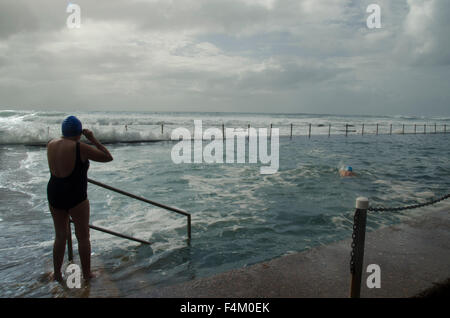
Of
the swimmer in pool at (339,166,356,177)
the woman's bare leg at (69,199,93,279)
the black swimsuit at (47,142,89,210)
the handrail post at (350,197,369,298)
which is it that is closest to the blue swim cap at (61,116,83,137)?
the black swimsuit at (47,142,89,210)

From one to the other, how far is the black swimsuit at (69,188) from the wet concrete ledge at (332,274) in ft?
4.00

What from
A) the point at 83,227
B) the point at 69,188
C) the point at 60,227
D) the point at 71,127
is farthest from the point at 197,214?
the point at 71,127

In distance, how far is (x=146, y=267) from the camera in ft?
15.0

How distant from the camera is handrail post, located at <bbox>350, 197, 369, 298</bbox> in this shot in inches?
109

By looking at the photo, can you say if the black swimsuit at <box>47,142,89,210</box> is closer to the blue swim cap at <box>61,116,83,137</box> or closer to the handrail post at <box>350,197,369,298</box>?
the blue swim cap at <box>61,116,83,137</box>

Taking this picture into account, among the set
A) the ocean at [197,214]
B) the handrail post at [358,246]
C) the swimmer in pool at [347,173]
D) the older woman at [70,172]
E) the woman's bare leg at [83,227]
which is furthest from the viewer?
the swimmer in pool at [347,173]

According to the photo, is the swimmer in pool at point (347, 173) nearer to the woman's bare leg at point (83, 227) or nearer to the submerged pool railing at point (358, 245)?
the submerged pool railing at point (358, 245)

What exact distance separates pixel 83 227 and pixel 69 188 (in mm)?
509

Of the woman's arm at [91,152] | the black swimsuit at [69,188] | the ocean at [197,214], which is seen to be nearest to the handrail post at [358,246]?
the ocean at [197,214]

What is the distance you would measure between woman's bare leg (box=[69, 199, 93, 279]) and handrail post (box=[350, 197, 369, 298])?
2.76 meters

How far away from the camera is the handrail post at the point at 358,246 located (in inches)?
109

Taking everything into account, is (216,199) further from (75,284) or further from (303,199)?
(75,284)

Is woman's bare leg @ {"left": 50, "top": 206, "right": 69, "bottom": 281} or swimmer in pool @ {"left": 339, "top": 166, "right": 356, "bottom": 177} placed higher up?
woman's bare leg @ {"left": 50, "top": 206, "right": 69, "bottom": 281}
